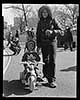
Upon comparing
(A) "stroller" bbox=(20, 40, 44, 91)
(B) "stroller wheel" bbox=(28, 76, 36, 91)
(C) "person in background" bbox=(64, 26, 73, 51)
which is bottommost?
(B) "stroller wheel" bbox=(28, 76, 36, 91)

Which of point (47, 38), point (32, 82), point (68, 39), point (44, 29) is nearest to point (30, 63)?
point (32, 82)

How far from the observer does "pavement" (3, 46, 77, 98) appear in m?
4.25

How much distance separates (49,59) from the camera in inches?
169

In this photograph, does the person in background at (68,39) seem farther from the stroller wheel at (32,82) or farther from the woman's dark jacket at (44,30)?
the stroller wheel at (32,82)

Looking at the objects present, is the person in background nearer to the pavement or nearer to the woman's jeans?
the pavement

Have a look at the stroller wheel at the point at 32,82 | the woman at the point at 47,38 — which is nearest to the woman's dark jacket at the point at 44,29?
the woman at the point at 47,38

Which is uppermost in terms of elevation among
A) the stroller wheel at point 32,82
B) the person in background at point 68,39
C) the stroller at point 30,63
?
the person in background at point 68,39

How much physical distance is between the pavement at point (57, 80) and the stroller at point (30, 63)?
0.10 m

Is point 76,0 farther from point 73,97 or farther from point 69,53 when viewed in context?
point 73,97

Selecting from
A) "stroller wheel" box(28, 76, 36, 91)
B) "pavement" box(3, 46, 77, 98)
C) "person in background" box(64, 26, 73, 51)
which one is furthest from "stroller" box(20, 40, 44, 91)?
"person in background" box(64, 26, 73, 51)

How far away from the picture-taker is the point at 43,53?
169 inches

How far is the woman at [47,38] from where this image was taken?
166 inches

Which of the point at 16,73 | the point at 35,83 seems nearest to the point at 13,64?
the point at 16,73

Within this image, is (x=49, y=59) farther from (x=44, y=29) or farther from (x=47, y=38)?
(x=44, y=29)
